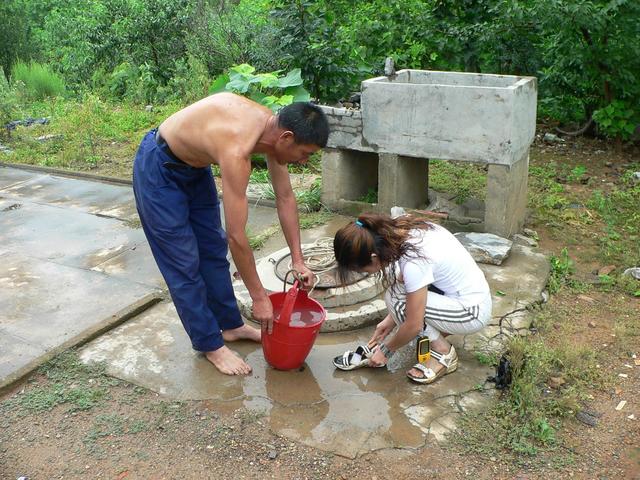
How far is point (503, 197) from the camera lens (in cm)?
477

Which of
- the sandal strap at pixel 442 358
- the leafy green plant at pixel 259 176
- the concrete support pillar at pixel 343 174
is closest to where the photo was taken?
the sandal strap at pixel 442 358

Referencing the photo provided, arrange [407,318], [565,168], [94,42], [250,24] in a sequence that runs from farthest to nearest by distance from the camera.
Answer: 1. [94,42]
2. [250,24]
3. [565,168]
4. [407,318]

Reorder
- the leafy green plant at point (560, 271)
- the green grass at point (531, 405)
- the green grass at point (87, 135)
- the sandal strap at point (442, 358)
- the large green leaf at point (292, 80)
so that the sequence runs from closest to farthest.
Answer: the green grass at point (531, 405)
the sandal strap at point (442, 358)
the leafy green plant at point (560, 271)
the large green leaf at point (292, 80)
the green grass at point (87, 135)

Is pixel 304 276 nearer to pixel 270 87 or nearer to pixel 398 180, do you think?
pixel 398 180

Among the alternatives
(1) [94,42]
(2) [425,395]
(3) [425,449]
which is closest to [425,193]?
(2) [425,395]

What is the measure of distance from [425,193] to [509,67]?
2.81m

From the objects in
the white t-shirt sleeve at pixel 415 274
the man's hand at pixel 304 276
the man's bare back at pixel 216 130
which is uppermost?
the man's bare back at pixel 216 130

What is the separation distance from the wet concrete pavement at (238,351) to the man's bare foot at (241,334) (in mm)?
54

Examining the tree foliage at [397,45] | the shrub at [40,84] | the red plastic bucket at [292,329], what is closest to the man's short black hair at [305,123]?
the red plastic bucket at [292,329]

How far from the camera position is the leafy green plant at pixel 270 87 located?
685 centimetres

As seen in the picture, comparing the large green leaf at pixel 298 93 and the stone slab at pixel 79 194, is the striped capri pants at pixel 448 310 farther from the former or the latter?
the large green leaf at pixel 298 93

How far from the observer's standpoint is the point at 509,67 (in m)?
7.68

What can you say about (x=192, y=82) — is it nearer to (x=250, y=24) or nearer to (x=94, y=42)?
(x=250, y=24)

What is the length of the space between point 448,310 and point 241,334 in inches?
47.3
